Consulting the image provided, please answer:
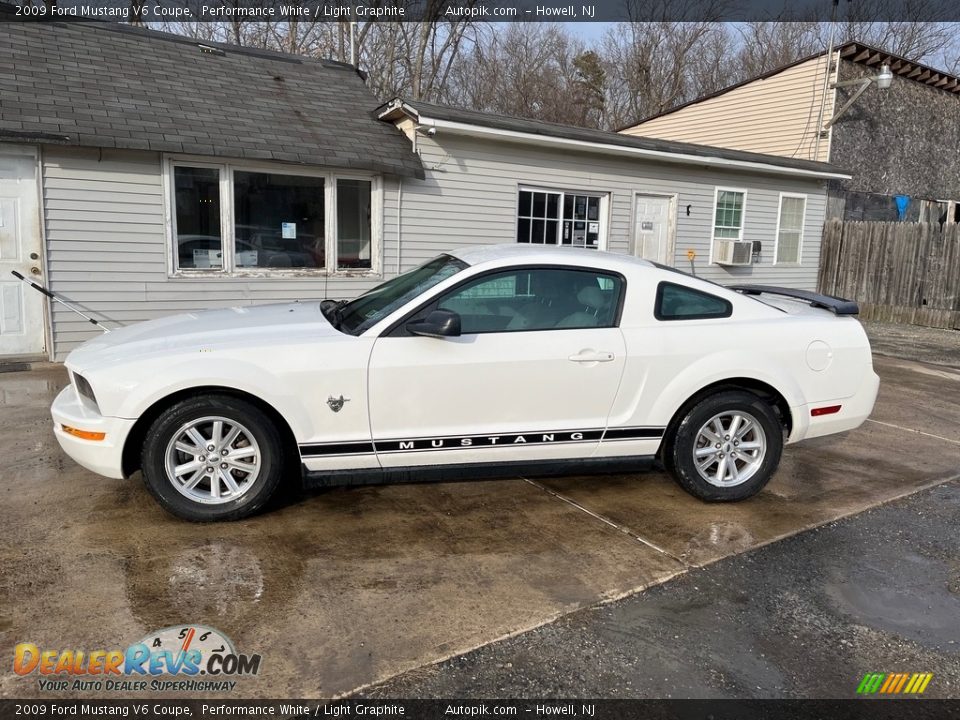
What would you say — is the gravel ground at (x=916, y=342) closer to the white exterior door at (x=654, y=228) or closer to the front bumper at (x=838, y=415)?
the white exterior door at (x=654, y=228)

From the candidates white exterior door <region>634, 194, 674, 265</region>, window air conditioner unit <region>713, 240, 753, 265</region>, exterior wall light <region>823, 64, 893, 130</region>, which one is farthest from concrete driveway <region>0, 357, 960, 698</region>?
exterior wall light <region>823, 64, 893, 130</region>

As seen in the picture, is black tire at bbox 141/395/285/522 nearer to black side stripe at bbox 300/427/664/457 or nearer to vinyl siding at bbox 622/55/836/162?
black side stripe at bbox 300/427/664/457

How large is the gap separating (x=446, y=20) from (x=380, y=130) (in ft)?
52.1

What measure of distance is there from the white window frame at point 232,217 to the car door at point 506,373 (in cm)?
560

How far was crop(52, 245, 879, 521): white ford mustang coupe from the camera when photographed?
379cm

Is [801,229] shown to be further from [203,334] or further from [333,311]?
[203,334]

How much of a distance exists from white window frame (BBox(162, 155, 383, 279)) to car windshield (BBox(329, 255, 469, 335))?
471cm

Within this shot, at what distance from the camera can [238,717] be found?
2.45m

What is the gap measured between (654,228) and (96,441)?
10350 millimetres

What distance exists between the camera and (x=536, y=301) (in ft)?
14.0

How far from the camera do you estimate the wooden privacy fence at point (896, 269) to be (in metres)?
13.6

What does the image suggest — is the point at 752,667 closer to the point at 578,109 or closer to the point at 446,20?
the point at 446,20

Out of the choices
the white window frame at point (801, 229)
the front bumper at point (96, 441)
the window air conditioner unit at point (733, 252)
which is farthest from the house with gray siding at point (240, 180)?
the front bumper at point (96, 441)

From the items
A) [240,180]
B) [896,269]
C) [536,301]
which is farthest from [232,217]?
[896,269]
